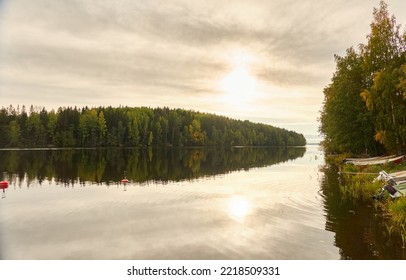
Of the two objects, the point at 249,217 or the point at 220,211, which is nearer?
the point at 249,217

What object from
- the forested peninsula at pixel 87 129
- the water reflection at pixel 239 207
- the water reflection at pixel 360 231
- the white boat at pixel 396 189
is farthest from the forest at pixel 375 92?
the forested peninsula at pixel 87 129

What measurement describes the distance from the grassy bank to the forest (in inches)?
143

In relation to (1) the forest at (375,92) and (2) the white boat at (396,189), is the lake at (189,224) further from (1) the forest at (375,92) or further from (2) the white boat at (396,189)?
(1) the forest at (375,92)

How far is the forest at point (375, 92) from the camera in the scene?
30.1 meters

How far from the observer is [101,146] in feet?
458

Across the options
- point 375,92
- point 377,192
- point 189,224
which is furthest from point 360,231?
point 375,92

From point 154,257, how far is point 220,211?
841 centimetres

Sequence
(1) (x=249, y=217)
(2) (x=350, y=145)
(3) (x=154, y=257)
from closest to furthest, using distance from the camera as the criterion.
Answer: (3) (x=154, y=257) < (1) (x=249, y=217) < (2) (x=350, y=145)

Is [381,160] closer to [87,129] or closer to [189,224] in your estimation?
[189,224]

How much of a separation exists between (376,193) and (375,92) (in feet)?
45.7

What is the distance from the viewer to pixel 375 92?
3156cm

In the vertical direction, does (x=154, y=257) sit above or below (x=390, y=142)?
below
